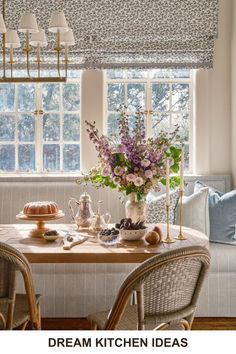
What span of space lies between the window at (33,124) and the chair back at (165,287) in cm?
281

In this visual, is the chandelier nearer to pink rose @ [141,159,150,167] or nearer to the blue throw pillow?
pink rose @ [141,159,150,167]

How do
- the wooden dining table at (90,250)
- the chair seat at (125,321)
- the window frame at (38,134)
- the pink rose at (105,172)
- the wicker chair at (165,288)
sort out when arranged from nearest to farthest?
1. the wicker chair at (165,288)
2. the chair seat at (125,321)
3. the wooden dining table at (90,250)
4. the pink rose at (105,172)
5. the window frame at (38,134)

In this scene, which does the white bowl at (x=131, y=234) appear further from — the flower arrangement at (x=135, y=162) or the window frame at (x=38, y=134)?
the window frame at (x=38, y=134)

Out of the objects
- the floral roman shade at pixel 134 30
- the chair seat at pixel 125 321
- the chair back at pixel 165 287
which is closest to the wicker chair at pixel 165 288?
the chair back at pixel 165 287

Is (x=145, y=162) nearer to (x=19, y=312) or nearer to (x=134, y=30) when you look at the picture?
(x=19, y=312)

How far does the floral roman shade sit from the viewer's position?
4.19 metres

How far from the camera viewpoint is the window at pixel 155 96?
4.42 meters

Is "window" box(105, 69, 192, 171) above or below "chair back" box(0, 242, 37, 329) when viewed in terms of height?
above

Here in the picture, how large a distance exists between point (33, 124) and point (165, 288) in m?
3.03

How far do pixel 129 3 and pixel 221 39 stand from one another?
0.87 metres

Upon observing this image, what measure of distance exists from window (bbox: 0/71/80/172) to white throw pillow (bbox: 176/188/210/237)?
131 cm

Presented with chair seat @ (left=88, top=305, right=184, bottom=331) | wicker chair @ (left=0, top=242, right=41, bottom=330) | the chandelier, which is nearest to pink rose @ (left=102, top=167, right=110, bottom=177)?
the chandelier

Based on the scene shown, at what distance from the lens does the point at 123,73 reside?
14.5 feet
